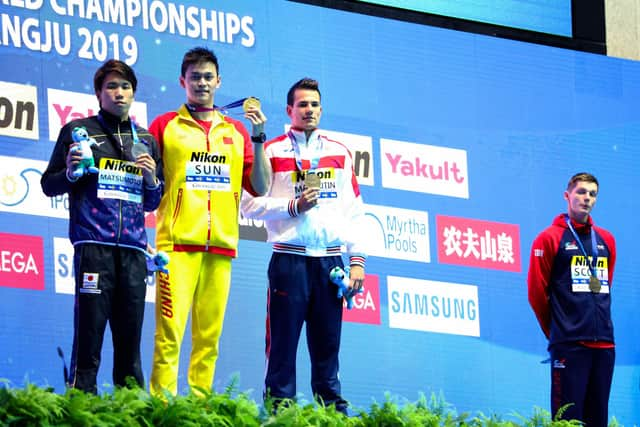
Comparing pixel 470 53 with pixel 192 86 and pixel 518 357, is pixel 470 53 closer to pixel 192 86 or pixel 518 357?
pixel 518 357

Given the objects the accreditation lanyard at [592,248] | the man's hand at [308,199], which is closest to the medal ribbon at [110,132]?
the man's hand at [308,199]

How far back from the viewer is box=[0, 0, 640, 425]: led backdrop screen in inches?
249

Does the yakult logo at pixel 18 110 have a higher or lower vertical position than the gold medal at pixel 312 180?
higher

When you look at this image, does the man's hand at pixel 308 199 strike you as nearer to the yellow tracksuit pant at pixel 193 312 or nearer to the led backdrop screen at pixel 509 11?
the yellow tracksuit pant at pixel 193 312

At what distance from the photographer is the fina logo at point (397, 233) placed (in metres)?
7.34

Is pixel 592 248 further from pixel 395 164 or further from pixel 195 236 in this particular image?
pixel 195 236

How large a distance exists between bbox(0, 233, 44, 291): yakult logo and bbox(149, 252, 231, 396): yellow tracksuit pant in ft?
3.54

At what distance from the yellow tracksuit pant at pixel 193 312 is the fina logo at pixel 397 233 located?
190 centimetres

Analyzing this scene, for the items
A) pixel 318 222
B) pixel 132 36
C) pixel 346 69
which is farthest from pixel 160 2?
pixel 318 222

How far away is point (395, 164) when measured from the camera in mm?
7516

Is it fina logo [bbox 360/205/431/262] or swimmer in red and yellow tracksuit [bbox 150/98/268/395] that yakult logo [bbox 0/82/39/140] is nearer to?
swimmer in red and yellow tracksuit [bbox 150/98/268/395]

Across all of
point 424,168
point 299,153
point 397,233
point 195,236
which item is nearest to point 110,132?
point 195,236

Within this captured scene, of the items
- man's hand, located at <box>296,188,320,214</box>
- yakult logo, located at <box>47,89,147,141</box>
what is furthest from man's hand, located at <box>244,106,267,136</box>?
yakult logo, located at <box>47,89,147,141</box>

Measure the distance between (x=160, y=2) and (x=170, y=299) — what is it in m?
2.09
